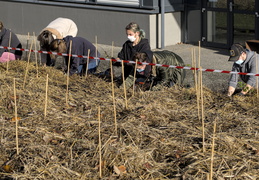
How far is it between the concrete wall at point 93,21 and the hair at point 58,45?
13.2 ft

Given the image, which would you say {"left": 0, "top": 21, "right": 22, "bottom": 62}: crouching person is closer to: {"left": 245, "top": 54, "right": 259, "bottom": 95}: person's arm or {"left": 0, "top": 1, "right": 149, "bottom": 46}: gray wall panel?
{"left": 0, "top": 1, "right": 149, "bottom": 46}: gray wall panel

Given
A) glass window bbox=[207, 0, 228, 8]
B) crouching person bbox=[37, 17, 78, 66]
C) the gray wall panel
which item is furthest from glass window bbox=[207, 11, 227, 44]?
crouching person bbox=[37, 17, 78, 66]

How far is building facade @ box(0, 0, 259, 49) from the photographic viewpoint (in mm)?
12602

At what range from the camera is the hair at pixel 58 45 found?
896 centimetres

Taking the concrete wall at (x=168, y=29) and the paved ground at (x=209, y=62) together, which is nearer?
the paved ground at (x=209, y=62)

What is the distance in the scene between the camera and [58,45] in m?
8.96

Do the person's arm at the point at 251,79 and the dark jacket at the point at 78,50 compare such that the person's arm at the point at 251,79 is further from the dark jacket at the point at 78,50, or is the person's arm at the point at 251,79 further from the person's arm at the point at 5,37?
the person's arm at the point at 5,37

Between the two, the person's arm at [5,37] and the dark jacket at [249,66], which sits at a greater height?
the person's arm at [5,37]

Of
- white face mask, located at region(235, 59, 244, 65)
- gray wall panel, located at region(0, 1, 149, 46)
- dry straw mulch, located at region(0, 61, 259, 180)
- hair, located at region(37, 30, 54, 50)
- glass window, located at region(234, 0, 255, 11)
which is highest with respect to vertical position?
glass window, located at region(234, 0, 255, 11)

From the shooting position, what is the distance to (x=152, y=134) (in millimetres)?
5867

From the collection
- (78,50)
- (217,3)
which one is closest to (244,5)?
(217,3)

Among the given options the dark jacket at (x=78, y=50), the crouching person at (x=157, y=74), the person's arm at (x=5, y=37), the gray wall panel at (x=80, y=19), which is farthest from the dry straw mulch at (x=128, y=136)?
the gray wall panel at (x=80, y=19)

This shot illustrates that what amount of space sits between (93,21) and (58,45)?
5129 millimetres

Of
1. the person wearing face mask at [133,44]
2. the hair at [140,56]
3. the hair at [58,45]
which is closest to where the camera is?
the hair at [140,56]
